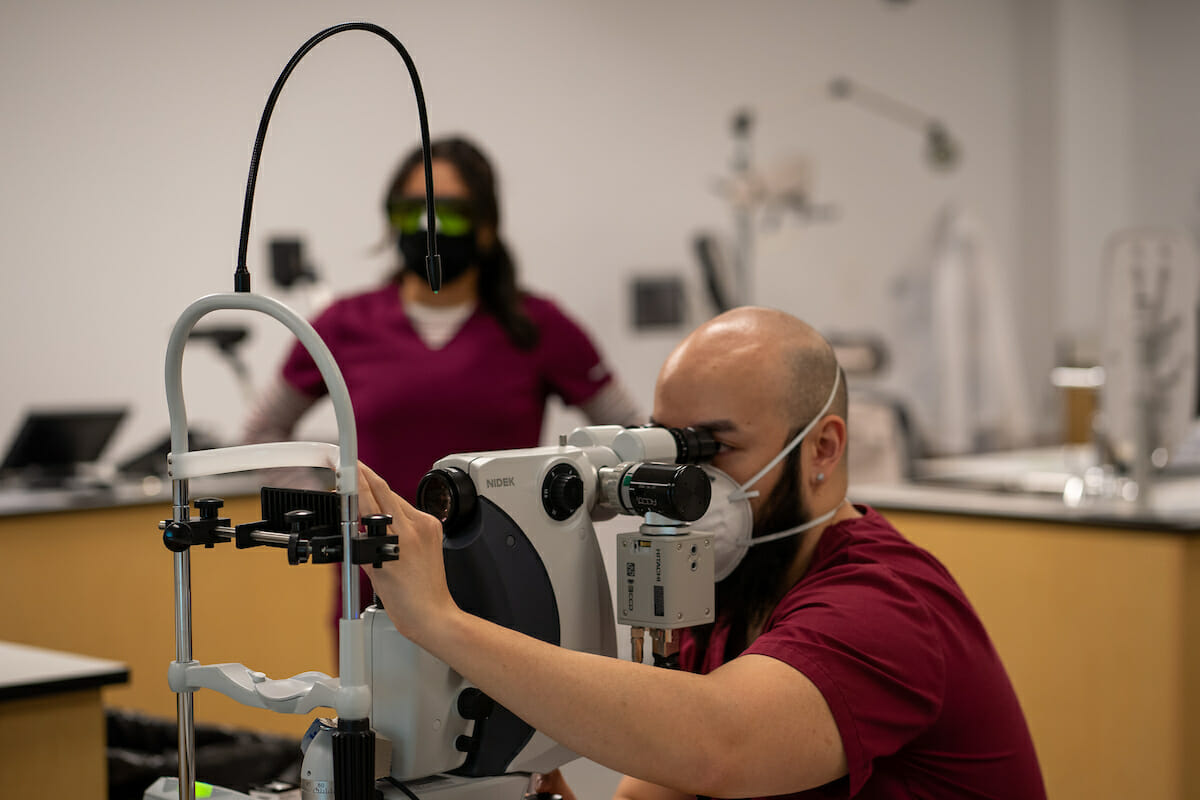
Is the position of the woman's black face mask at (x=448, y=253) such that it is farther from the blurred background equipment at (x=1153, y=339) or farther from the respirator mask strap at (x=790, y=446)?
the blurred background equipment at (x=1153, y=339)

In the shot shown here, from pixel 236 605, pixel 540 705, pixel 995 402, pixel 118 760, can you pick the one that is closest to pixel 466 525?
pixel 540 705

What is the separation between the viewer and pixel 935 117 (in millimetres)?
6379

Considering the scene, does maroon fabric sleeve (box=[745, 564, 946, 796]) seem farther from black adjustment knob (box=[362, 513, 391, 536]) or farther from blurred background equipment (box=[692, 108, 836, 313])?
blurred background equipment (box=[692, 108, 836, 313])

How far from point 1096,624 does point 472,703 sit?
1.96m

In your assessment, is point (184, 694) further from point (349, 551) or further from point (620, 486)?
point (620, 486)

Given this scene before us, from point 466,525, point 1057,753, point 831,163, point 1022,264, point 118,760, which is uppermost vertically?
point 831,163

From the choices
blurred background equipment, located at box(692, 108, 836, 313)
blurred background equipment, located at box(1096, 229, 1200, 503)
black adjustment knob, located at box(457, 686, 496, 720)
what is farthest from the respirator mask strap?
blurred background equipment, located at box(692, 108, 836, 313)

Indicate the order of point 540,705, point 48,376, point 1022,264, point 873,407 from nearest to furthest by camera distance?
point 540,705, point 48,376, point 873,407, point 1022,264

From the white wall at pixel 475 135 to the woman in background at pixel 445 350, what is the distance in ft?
5.23

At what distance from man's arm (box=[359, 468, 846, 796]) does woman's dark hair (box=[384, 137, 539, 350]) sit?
4.42ft

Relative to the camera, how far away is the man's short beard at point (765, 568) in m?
1.28

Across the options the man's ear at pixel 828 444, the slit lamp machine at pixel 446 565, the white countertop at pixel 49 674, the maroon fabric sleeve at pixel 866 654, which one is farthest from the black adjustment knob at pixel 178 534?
the white countertop at pixel 49 674

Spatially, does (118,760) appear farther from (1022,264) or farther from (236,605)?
(1022,264)

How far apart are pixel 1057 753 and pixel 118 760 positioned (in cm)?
185
